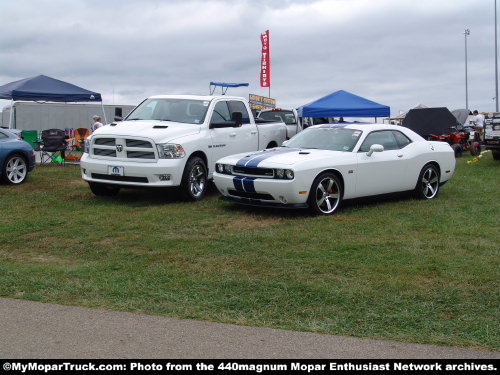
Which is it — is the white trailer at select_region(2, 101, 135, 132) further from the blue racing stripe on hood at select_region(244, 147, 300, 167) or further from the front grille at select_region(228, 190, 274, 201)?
the front grille at select_region(228, 190, 274, 201)

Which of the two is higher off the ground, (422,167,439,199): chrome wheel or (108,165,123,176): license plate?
(108,165,123,176): license plate

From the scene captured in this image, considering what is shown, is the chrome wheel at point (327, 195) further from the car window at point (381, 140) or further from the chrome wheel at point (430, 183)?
the chrome wheel at point (430, 183)

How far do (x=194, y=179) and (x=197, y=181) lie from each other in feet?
0.34

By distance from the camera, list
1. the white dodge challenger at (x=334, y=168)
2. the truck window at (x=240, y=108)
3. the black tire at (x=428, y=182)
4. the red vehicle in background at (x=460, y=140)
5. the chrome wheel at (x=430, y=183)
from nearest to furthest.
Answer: the white dodge challenger at (x=334, y=168) → the black tire at (x=428, y=182) → the chrome wheel at (x=430, y=183) → the truck window at (x=240, y=108) → the red vehicle in background at (x=460, y=140)

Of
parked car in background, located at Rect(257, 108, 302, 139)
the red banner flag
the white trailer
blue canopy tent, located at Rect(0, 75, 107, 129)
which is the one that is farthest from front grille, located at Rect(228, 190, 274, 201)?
the red banner flag

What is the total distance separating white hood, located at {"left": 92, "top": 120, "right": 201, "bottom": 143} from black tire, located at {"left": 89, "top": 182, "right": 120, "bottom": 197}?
3.37 ft

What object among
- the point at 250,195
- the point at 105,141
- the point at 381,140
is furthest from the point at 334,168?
the point at 105,141

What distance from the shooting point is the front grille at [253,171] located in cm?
945

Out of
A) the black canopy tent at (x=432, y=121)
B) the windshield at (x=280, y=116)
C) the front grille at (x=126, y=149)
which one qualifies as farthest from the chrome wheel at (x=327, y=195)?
the black canopy tent at (x=432, y=121)

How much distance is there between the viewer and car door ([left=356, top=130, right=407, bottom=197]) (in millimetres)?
10133

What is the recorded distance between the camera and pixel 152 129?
11039 mm

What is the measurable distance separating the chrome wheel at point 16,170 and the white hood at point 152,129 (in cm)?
333

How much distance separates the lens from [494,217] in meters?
9.26
